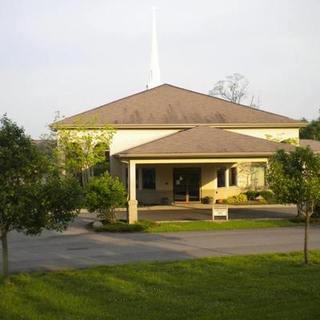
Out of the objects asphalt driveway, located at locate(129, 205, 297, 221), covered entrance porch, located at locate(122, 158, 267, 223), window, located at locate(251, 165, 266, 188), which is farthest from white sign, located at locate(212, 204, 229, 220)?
window, located at locate(251, 165, 266, 188)

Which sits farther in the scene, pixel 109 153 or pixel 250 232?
pixel 109 153

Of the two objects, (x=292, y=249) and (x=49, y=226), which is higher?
(x=49, y=226)

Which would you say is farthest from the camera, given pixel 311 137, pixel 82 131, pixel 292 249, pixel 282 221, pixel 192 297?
pixel 311 137

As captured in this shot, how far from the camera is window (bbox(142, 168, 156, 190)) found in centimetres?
4034

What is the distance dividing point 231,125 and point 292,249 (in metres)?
21.4

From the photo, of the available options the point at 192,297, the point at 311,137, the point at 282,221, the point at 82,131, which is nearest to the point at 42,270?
the point at 192,297

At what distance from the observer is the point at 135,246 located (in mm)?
20828

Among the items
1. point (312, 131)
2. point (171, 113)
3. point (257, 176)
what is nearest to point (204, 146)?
point (171, 113)

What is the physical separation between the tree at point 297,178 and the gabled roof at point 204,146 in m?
14.0

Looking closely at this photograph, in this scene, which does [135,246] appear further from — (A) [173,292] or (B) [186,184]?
(B) [186,184]

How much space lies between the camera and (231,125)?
40.0 meters

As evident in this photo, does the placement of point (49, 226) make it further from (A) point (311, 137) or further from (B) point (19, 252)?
(A) point (311, 137)

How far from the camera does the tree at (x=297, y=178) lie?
16.2 m

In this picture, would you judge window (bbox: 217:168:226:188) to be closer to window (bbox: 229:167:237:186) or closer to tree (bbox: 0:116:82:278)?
window (bbox: 229:167:237:186)
